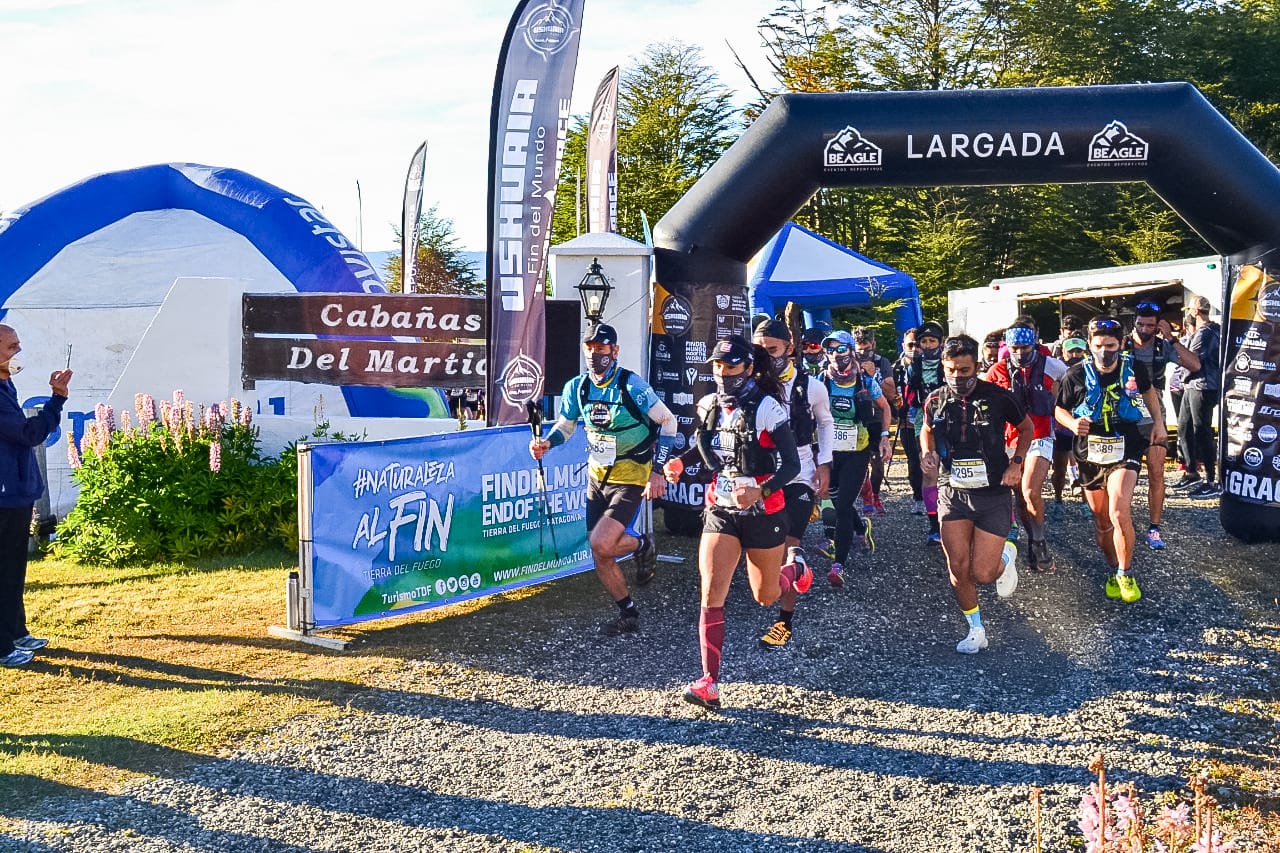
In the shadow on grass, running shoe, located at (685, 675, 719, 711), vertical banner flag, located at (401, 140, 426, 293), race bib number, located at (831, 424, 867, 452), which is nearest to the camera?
the shadow on grass

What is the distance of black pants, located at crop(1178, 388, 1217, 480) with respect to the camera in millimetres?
12109

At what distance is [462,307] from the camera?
966cm

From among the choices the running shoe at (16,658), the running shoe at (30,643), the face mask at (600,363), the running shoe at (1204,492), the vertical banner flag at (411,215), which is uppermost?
the vertical banner flag at (411,215)

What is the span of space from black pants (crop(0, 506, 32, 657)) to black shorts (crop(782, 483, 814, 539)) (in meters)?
4.73

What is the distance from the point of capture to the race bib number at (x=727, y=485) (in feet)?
17.8

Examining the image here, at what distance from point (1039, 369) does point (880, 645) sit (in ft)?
10.4

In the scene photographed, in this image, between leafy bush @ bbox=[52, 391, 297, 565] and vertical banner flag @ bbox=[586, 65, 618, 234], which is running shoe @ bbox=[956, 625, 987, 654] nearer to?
leafy bush @ bbox=[52, 391, 297, 565]

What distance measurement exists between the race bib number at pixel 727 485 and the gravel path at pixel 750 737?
3.50 feet

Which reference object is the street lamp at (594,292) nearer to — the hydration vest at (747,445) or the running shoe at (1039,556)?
the hydration vest at (747,445)

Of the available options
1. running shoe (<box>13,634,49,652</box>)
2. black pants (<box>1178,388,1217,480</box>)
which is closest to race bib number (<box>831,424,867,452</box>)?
running shoe (<box>13,634,49,652</box>)

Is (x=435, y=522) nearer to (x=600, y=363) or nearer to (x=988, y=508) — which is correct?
(x=600, y=363)

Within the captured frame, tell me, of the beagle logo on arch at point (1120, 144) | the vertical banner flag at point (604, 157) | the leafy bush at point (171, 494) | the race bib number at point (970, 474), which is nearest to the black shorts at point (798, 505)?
the race bib number at point (970, 474)

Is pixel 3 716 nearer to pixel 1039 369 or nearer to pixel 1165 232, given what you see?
pixel 1039 369

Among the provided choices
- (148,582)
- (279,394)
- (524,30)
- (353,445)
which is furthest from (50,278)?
(353,445)
